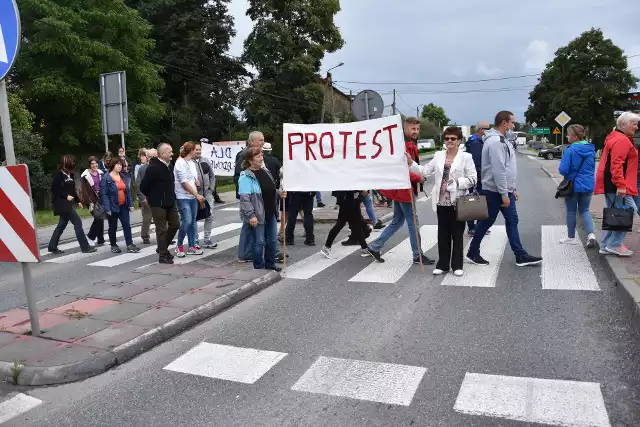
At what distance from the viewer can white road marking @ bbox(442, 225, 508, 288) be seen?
644 centimetres

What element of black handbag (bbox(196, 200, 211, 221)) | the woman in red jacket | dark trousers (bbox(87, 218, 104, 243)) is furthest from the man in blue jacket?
dark trousers (bbox(87, 218, 104, 243))

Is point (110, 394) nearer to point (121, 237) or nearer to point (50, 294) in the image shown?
point (50, 294)

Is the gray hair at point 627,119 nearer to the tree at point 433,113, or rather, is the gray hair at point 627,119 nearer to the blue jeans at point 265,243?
the blue jeans at point 265,243

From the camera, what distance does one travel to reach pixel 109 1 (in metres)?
32.5

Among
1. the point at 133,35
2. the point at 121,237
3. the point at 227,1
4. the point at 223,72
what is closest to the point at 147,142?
the point at 133,35

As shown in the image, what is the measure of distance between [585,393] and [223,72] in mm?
44931

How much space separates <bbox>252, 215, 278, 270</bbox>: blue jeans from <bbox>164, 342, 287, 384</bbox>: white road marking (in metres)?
2.56

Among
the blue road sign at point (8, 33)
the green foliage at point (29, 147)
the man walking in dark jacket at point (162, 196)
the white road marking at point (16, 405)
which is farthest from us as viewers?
the green foliage at point (29, 147)

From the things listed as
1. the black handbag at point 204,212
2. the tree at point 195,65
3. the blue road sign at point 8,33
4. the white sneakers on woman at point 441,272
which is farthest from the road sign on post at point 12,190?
the tree at point 195,65

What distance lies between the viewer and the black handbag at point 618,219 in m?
6.61

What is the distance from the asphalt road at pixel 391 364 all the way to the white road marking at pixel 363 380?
0.5 inches

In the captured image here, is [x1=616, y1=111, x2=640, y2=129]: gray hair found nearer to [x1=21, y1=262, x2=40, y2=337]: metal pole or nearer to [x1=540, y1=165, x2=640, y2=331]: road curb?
[x1=540, y1=165, x2=640, y2=331]: road curb

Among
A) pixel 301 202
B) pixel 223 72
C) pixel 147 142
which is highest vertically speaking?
pixel 223 72

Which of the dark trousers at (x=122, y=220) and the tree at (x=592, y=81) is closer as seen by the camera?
the dark trousers at (x=122, y=220)
